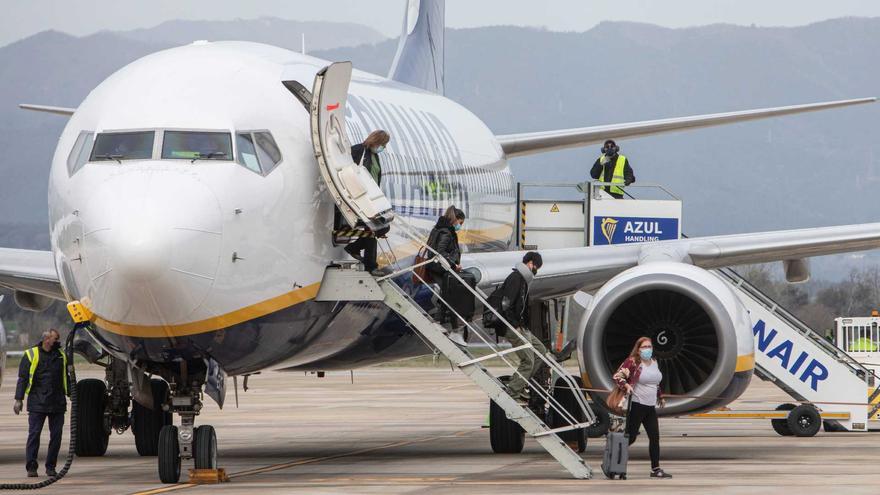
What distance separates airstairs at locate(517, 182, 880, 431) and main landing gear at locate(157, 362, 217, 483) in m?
8.85

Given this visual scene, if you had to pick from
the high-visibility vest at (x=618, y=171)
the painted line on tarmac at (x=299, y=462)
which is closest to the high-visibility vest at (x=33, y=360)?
the painted line on tarmac at (x=299, y=462)

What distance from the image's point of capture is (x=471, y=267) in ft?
56.6

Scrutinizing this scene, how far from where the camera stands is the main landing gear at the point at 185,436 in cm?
1388

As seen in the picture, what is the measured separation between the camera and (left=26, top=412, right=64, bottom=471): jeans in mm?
15906

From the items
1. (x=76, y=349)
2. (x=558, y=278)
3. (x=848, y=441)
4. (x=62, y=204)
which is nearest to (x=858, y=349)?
(x=848, y=441)

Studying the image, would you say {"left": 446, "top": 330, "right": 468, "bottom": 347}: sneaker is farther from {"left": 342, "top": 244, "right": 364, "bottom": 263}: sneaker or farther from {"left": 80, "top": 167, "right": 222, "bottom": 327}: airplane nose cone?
{"left": 80, "top": 167, "right": 222, "bottom": 327}: airplane nose cone

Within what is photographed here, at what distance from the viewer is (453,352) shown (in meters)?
14.8

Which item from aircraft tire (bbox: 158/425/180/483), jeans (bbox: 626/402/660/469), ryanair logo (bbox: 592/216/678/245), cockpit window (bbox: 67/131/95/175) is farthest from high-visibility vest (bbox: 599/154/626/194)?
cockpit window (bbox: 67/131/95/175)

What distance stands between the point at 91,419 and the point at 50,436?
3.34m

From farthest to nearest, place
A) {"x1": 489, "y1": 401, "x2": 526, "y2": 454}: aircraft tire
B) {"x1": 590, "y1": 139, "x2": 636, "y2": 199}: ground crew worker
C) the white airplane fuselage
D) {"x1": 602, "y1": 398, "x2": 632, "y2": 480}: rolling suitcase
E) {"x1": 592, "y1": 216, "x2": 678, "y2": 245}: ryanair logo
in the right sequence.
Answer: {"x1": 590, "y1": 139, "x2": 636, "y2": 199}: ground crew worker → {"x1": 592, "y1": 216, "x2": 678, "y2": 245}: ryanair logo → {"x1": 489, "y1": 401, "x2": 526, "y2": 454}: aircraft tire → {"x1": 602, "y1": 398, "x2": 632, "y2": 480}: rolling suitcase → the white airplane fuselage

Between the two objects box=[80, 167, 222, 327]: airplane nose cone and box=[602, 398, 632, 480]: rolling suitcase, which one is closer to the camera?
box=[80, 167, 222, 327]: airplane nose cone

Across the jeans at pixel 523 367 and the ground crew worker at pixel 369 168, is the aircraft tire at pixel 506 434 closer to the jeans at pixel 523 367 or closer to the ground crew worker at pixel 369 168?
the jeans at pixel 523 367

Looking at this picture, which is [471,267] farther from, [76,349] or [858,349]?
[858,349]

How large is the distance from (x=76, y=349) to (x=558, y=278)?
17.5 ft
